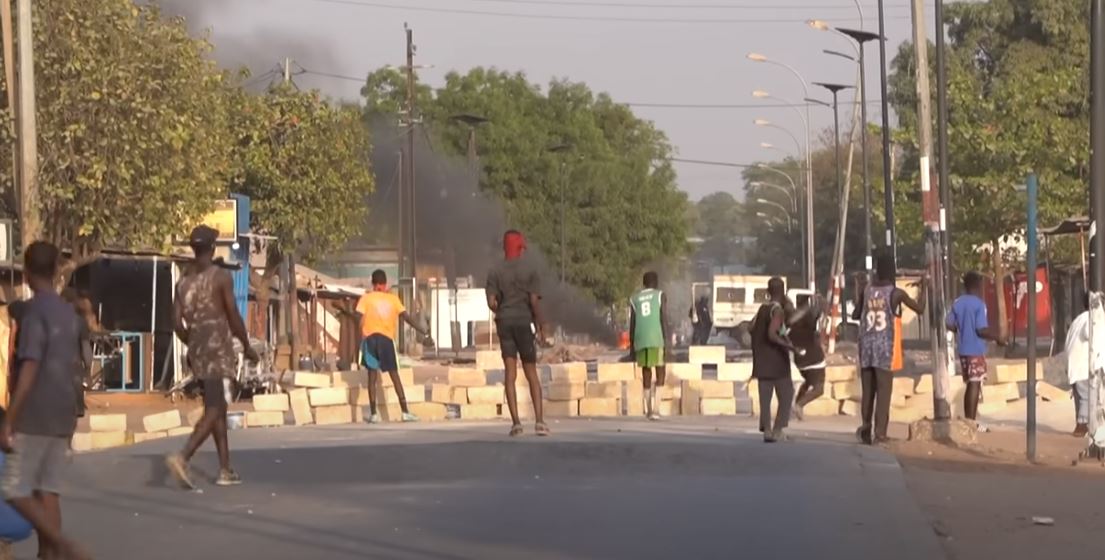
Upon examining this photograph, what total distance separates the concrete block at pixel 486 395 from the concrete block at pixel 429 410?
0.32 m

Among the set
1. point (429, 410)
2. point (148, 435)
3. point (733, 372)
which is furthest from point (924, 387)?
point (148, 435)

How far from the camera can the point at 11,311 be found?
340 inches

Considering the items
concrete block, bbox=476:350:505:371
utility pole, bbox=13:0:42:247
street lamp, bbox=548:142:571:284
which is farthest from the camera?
street lamp, bbox=548:142:571:284

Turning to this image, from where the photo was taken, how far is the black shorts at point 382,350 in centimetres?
1823

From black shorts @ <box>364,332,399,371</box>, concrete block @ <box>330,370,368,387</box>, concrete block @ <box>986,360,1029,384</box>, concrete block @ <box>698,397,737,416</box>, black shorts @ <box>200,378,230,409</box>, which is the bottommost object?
concrete block @ <box>698,397,737,416</box>

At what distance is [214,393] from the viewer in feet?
37.8

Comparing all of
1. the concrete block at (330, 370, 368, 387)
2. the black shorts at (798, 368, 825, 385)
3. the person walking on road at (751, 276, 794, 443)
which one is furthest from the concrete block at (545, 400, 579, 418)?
the person walking on road at (751, 276, 794, 443)

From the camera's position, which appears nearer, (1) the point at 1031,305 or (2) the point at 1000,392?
(1) the point at 1031,305

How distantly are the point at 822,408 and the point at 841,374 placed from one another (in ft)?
1.44

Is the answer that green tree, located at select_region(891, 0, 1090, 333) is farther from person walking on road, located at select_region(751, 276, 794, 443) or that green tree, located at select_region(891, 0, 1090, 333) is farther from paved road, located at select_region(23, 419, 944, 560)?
paved road, located at select_region(23, 419, 944, 560)

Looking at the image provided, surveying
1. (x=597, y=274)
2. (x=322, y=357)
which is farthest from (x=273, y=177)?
(x=597, y=274)

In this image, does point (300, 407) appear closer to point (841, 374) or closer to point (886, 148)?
point (841, 374)

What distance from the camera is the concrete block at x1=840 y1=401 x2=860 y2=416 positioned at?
68.4 ft

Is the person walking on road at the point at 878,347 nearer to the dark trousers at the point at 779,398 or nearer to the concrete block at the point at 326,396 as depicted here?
the dark trousers at the point at 779,398
